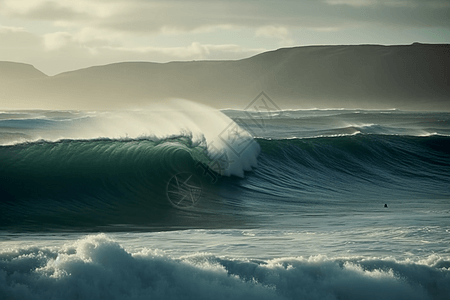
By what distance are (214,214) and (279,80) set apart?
342 ft

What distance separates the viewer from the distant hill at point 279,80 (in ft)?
338

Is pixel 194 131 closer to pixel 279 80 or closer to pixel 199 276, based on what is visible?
pixel 199 276

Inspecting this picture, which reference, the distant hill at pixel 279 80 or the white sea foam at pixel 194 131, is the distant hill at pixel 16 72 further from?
the white sea foam at pixel 194 131

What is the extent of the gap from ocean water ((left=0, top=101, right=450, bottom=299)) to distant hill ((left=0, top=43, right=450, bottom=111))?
85.9 metres

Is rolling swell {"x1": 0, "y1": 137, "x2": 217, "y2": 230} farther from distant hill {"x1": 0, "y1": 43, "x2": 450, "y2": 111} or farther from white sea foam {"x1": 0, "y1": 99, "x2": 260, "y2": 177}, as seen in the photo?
distant hill {"x1": 0, "y1": 43, "x2": 450, "y2": 111}

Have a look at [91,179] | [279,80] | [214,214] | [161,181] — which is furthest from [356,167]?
[279,80]

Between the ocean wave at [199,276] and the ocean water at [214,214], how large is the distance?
0.01m

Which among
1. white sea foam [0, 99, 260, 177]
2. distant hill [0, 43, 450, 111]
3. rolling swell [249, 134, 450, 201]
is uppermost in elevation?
distant hill [0, 43, 450, 111]

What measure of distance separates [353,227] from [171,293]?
3.58 m

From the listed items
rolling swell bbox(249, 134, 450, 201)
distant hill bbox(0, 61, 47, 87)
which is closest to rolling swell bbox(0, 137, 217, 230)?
rolling swell bbox(249, 134, 450, 201)

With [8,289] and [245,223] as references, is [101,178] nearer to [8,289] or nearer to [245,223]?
[245,223]

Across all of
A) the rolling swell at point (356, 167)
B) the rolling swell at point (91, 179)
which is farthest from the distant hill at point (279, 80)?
the rolling swell at point (91, 179)

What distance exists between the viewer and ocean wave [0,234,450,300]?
5.09 m

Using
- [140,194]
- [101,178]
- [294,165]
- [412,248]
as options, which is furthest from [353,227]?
[294,165]
